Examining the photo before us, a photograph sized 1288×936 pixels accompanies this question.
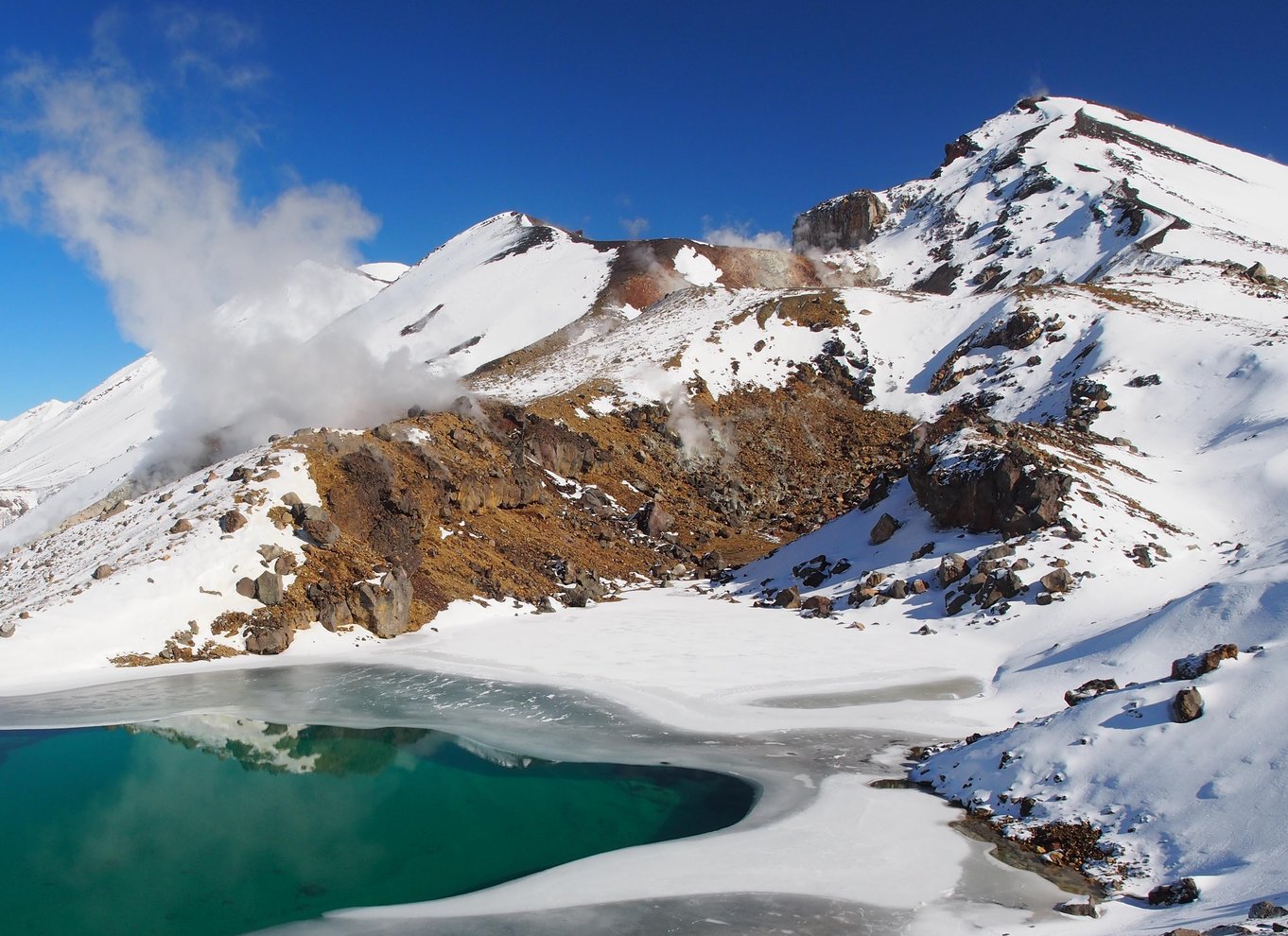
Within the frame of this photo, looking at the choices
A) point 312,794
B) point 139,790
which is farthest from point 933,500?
point 139,790

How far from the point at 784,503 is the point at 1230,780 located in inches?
1230

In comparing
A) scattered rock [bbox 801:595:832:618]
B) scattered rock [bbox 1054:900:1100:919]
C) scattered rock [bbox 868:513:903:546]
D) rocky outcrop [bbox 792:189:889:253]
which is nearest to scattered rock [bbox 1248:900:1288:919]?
scattered rock [bbox 1054:900:1100:919]

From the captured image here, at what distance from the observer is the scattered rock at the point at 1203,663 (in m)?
11.0

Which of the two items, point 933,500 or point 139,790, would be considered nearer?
point 139,790

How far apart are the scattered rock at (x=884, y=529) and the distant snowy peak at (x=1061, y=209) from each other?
40069 millimetres

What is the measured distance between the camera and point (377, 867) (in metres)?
9.66

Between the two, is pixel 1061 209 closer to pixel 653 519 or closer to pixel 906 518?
pixel 906 518

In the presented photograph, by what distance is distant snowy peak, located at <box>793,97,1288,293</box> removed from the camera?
6344cm

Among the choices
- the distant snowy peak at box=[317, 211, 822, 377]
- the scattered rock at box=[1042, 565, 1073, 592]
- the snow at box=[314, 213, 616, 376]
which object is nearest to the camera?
the scattered rock at box=[1042, 565, 1073, 592]

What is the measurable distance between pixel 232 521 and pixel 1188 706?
70.6 feet

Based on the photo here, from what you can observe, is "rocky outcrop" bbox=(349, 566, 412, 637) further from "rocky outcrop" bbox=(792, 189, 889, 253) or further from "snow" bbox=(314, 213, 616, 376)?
"rocky outcrop" bbox=(792, 189, 889, 253)

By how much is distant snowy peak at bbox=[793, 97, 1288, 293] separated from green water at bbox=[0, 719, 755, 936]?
58894mm

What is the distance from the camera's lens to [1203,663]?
1110cm

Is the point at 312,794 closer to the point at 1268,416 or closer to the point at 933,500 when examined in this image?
the point at 933,500
